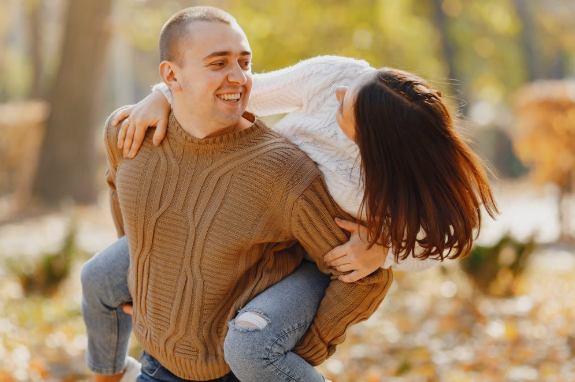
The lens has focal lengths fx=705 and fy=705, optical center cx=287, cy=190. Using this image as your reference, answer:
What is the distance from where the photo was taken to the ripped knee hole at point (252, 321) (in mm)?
2334

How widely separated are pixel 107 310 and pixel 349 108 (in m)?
1.38

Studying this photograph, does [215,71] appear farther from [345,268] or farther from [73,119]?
[73,119]

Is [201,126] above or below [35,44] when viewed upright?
above

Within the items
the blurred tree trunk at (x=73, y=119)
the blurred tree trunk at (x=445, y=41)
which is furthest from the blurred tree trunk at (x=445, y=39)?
the blurred tree trunk at (x=73, y=119)

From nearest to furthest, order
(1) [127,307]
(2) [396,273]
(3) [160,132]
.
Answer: (3) [160,132]
(1) [127,307]
(2) [396,273]

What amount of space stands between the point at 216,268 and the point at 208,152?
428 millimetres

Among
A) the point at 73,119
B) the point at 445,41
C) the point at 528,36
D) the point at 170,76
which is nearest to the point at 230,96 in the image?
the point at 170,76

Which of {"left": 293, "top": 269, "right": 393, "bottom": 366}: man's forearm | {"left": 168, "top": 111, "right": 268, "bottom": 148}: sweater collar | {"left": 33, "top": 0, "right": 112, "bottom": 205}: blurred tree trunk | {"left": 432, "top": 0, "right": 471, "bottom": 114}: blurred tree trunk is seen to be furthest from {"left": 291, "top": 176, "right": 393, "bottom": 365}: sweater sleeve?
{"left": 432, "top": 0, "right": 471, "bottom": 114}: blurred tree trunk

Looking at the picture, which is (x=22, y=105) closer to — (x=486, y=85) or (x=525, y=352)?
(x=525, y=352)

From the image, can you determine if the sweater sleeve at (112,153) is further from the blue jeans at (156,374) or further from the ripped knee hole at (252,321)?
the ripped knee hole at (252,321)

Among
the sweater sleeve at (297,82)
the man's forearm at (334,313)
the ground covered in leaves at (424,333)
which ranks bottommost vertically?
the ground covered in leaves at (424,333)

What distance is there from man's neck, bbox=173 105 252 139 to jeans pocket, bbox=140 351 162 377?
0.94 metres

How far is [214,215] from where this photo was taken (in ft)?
8.34

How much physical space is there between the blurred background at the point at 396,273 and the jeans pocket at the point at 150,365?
4.92 feet
